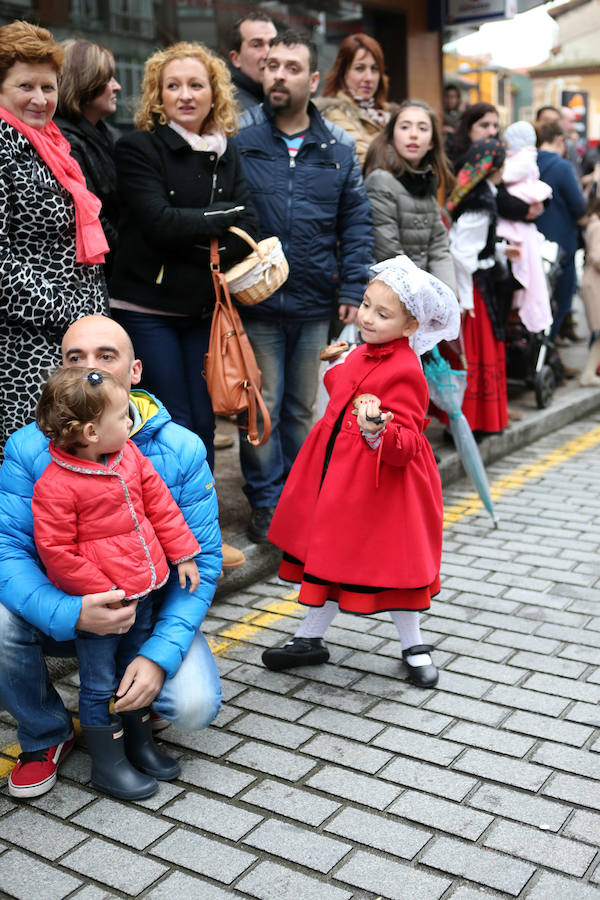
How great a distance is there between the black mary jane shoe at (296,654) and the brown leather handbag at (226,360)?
3.25 feet

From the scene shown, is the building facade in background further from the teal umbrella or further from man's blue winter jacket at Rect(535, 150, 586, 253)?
man's blue winter jacket at Rect(535, 150, 586, 253)

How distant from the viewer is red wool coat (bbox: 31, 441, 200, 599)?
2.70 metres

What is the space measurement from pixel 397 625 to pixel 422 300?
1.20 metres

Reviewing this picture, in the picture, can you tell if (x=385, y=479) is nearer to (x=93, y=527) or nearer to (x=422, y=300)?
(x=422, y=300)

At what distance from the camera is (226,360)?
162 inches

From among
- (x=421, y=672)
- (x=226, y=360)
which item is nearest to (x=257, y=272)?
(x=226, y=360)

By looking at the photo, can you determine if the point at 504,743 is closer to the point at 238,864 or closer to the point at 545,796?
the point at 545,796

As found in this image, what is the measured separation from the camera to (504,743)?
3.15 m

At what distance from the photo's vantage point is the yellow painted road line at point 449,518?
12.7 ft

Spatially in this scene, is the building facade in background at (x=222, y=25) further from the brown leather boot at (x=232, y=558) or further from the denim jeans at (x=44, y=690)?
the denim jeans at (x=44, y=690)

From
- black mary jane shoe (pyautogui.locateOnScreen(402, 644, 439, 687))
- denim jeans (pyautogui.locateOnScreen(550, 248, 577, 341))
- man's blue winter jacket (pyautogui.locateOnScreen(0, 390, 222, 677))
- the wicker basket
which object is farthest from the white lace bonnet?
denim jeans (pyautogui.locateOnScreen(550, 248, 577, 341))

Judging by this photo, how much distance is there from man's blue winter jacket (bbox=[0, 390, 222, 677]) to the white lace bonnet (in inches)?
34.5

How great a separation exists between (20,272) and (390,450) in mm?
1439

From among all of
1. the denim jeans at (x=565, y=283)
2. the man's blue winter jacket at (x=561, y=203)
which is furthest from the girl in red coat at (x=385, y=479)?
the man's blue winter jacket at (x=561, y=203)
